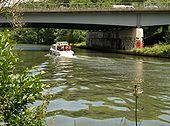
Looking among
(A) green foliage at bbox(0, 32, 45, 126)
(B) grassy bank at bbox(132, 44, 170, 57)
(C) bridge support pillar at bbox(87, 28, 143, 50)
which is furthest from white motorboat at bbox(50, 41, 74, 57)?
(A) green foliage at bbox(0, 32, 45, 126)

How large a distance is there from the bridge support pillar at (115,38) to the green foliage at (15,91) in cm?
5855

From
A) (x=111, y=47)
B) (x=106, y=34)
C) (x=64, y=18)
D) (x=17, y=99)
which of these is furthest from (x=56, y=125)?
(x=106, y=34)

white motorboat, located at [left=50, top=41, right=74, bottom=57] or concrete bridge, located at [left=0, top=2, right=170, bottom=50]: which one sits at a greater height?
concrete bridge, located at [left=0, top=2, right=170, bottom=50]

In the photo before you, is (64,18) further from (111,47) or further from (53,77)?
(53,77)

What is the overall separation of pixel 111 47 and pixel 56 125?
205 ft

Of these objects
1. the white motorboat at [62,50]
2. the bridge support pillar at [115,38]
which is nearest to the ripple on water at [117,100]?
the white motorboat at [62,50]

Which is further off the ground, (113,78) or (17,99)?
(17,99)

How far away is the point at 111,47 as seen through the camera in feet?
253

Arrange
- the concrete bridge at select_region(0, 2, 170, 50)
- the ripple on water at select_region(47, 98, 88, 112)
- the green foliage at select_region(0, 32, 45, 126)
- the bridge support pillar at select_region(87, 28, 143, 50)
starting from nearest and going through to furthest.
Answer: the green foliage at select_region(0, 32, 45, 126)
the ripple on water at select_region(47, 98, 88, 112)
the concrete bridge at select_region(0, 2, 170, 50)
the bridge support pillar at select_region(87, 28, 143, 50)

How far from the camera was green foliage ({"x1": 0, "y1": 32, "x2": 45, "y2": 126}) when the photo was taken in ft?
24.6

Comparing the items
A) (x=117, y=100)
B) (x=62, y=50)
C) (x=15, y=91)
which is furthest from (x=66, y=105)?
(x=62, y=50)

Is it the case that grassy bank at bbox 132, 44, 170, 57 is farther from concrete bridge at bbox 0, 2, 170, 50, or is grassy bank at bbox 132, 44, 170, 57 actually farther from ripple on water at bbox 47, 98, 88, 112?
ripple on water at bbox 47, 98, 88, 112

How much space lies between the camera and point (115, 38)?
251 ft

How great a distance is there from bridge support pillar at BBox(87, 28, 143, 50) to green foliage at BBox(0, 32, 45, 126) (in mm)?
58553
